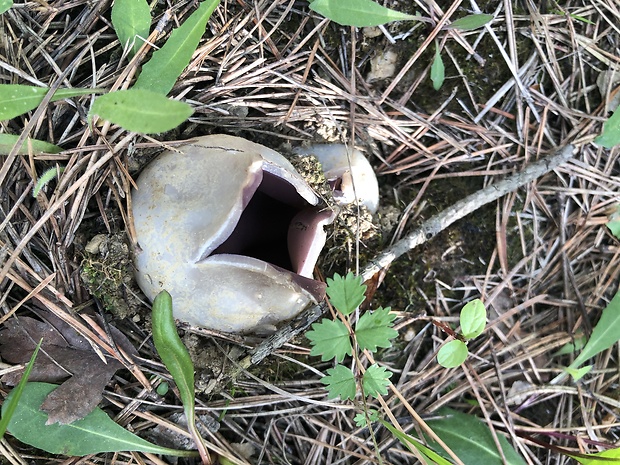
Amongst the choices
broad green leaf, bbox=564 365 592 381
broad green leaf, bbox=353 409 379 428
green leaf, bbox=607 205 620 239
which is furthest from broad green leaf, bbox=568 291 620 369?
broad green leaf, bbox=353 409 379 428

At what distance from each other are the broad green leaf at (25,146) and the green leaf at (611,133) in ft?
6.69

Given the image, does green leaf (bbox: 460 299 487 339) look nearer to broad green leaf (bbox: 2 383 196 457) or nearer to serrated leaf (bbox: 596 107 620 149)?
serrated leaf (bbox: 596 107 620 149)

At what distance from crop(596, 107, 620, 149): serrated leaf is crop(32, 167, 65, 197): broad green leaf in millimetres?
2042

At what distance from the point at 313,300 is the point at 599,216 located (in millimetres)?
1419

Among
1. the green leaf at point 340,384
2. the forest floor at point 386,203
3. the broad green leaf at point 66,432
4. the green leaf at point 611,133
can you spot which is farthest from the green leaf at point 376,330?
the green leaf at point 611,133

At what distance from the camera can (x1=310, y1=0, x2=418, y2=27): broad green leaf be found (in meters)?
1.98

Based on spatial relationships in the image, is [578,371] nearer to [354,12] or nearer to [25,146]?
[354,12]

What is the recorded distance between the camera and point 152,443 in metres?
1.93

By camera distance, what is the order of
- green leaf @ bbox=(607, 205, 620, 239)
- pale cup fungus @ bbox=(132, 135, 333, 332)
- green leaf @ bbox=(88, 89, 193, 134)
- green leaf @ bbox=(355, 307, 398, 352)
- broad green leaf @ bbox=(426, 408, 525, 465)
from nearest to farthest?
green leaf @ bbox=(88, 89, 193, 134), pale cup fungus @ bbox=(132, 135, 333, 332), green leaf @ bbox=(355, 307, 398, 352), broad green leaf @ bbox=(426, 408, 525, 465), green leaf @ bbox=(607, 205, 620, 239)

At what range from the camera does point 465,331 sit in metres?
1.95

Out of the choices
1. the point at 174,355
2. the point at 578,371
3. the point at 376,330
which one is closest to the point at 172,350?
the point at 174,355

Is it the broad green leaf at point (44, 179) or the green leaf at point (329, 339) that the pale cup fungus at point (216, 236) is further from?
the broad green leaf at point (44, 179)

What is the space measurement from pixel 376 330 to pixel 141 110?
0.96 meters

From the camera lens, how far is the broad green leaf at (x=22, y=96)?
5.41ft
